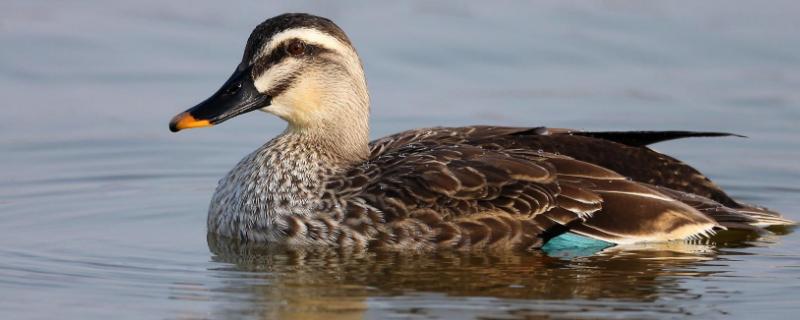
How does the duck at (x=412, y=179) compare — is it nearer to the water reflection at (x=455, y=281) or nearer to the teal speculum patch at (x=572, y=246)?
the teal speculum patch at (x=572, y=246)

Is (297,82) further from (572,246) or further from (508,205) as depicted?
(572,246)

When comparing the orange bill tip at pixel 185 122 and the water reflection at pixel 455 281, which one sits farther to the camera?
the orange bill tip at pixel 185 122

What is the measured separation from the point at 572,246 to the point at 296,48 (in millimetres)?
2631

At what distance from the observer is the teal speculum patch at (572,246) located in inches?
526

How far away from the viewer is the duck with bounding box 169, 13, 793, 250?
13211mm

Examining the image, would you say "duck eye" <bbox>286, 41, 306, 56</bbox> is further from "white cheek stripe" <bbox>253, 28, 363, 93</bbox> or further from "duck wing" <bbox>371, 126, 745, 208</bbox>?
"duck wing" <bbox>371, 126, 745, 208</bbox>

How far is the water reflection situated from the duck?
0.14 metres

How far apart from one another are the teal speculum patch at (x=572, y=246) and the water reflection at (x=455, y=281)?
7cm

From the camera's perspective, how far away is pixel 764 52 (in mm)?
19734

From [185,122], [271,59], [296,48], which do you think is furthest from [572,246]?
[185,122]

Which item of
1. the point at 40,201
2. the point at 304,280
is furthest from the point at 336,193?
the point at 40,201

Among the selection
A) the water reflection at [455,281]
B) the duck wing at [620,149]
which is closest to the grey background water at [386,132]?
the water reflection at [455,281]

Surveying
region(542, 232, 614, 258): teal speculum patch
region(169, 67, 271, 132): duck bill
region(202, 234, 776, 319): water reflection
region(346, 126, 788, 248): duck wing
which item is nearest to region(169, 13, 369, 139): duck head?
region(169, 67, 271, 132): duck bill

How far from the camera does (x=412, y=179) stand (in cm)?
1333
